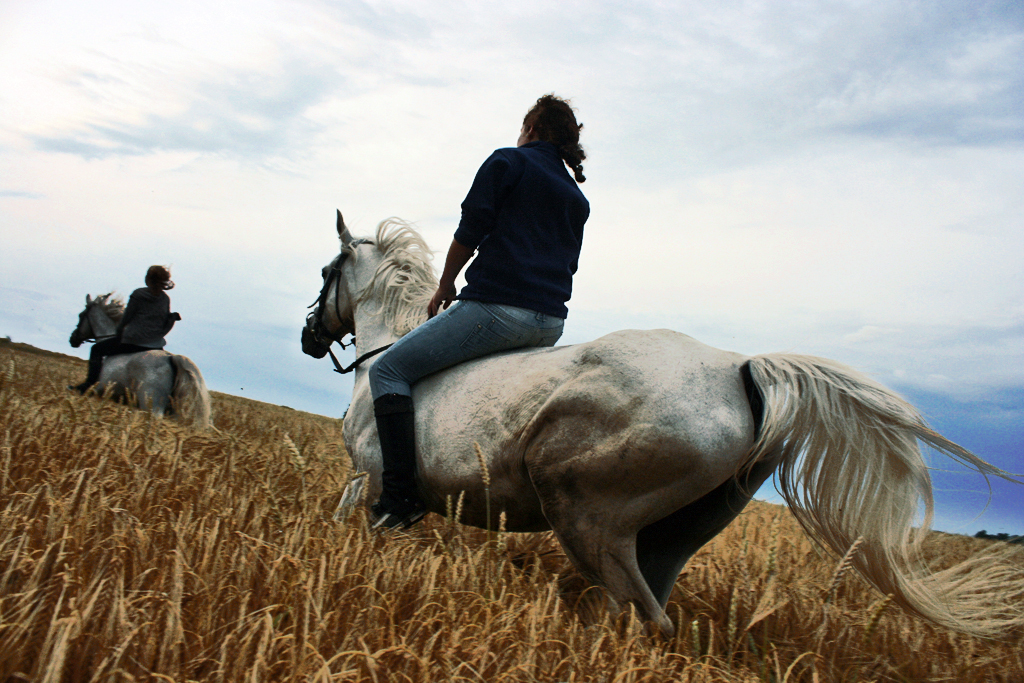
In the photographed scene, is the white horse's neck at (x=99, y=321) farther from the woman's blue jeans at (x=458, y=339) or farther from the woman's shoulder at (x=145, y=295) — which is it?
the woman's blue jeans at (x=458, y=339)

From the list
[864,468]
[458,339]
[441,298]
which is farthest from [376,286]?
[864,468]

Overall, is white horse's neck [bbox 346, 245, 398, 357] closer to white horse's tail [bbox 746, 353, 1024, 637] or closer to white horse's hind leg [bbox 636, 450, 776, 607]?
white horse's hind leg [bbox 636, 450, 776, 607]

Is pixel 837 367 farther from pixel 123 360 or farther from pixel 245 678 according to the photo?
pixel 123 360

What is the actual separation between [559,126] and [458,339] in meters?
1.41

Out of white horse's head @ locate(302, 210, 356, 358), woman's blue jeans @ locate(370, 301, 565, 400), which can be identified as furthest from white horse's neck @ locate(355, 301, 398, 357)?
woman's blue jeans @ locate(370, 301, 565, 400)

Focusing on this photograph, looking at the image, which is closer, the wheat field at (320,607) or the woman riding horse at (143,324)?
the wheat field at (320,607)

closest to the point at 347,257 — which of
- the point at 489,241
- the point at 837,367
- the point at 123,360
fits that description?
the point at 489,241

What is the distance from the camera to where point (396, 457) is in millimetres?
3615

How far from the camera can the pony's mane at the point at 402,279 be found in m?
4.44

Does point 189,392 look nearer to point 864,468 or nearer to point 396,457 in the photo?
point 396,457

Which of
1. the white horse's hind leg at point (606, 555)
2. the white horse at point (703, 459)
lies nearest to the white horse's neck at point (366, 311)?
the white horse at point (703, 459)

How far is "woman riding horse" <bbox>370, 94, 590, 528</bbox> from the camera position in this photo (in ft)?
11.6

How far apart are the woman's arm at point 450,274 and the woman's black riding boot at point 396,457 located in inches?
26.1

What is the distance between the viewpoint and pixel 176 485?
373 centimetres
